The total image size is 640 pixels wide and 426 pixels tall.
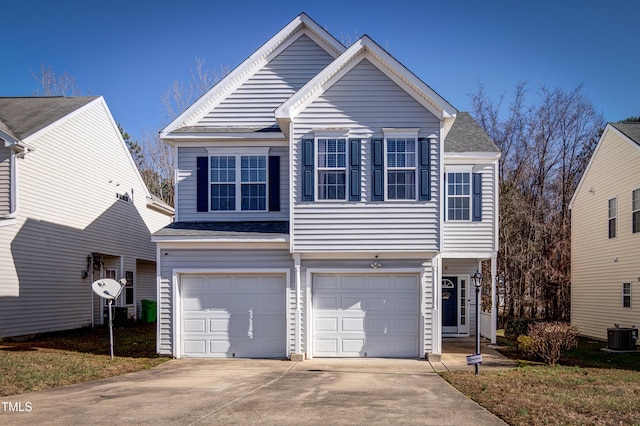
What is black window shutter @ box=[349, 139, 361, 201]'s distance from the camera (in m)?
14.0

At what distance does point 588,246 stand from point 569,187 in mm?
7325

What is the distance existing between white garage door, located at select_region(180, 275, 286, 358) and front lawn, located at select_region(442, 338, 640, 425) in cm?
463

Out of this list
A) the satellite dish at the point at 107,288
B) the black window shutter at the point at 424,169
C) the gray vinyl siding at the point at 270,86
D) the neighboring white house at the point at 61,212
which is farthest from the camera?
the neighboring white house at the point at 61,212

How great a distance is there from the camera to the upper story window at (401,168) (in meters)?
14.0

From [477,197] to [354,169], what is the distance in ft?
14.9

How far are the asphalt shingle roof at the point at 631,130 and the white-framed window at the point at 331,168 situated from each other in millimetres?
10035

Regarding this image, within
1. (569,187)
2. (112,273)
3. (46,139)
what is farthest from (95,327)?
(569,187)

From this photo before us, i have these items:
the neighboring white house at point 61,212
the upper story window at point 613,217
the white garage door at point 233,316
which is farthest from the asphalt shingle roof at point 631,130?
the neighboring white house at point 61,212

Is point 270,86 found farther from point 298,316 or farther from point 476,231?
point 476,231

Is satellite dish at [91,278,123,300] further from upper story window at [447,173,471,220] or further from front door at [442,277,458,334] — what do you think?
front door at [442,277,458,334]

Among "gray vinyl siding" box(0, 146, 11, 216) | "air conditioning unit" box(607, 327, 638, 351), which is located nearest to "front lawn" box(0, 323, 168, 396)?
"gray vinyl siding" box(0, 146, 11, 216)

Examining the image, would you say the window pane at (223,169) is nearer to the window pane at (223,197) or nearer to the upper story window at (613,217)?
the window pane at (223,197)

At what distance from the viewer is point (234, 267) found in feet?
47.6

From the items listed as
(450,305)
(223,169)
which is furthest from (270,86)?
(450,305)
